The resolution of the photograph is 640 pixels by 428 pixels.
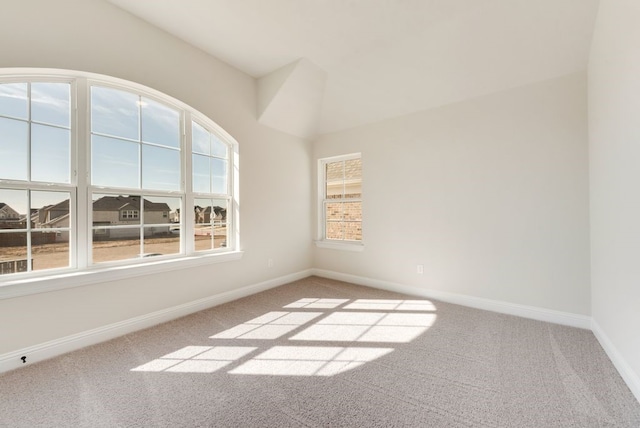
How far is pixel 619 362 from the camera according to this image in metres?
1.81

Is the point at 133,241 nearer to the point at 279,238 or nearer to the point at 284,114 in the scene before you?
the point at 279,238

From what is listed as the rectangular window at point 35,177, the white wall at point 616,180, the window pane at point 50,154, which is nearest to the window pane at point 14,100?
the rectangular window at point 35,177

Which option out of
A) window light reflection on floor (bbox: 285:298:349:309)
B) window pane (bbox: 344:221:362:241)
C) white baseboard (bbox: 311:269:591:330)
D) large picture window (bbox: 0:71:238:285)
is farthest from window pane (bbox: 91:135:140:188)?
white baseboard (bbox: 311:269:591:330)

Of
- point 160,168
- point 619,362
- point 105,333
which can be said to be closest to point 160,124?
point 160,168

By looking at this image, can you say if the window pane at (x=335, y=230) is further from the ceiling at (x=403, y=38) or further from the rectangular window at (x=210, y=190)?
the ceiling at (x=403, y=38)

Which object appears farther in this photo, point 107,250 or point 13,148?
point 107,250

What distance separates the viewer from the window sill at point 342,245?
13.3ft

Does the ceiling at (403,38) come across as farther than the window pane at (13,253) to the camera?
Yes

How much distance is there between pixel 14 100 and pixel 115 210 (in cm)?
106

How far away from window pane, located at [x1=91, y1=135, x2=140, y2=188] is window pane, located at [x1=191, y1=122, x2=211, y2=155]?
60 centimetres

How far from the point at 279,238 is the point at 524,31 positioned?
3.69m

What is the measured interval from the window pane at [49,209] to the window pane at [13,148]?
18 cm

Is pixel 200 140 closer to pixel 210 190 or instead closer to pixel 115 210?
pixel 210 190

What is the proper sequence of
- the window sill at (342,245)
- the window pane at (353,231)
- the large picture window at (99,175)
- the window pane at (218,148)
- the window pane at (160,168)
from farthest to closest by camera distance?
the window pane at (353,231) → the window sill at (342,245) → the window pane at (218,148) → the window pane at (160,168) → the large picture window at (99,175)
